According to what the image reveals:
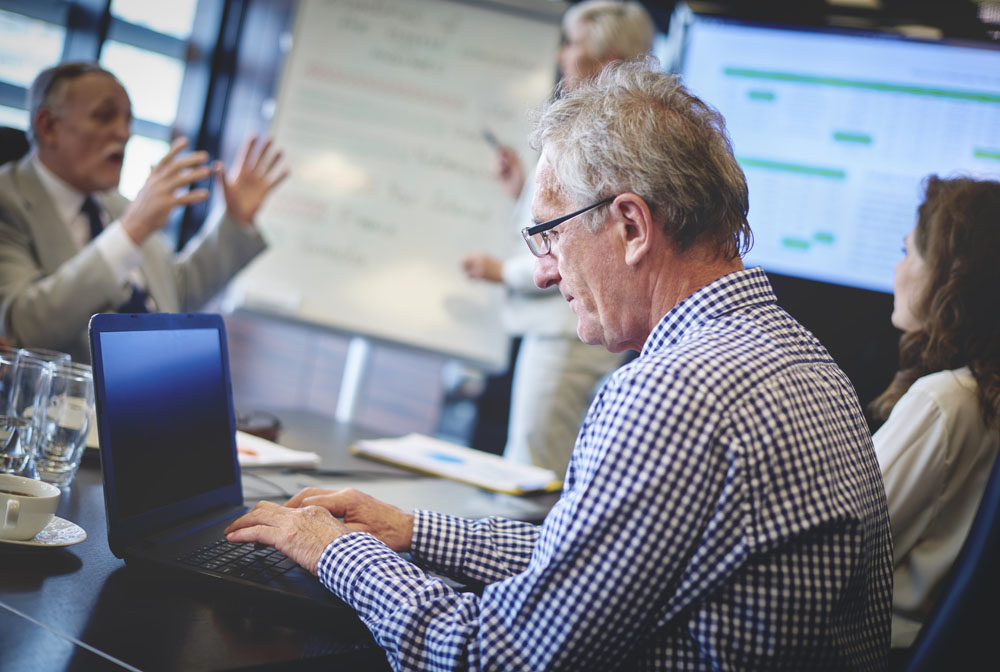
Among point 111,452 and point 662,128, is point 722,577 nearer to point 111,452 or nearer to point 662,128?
point 662,128

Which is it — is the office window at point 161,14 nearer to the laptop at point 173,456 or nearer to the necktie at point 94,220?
the necktie at point 94,220

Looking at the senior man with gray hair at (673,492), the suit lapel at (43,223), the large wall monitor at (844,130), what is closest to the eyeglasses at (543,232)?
the senior man with gray hair at (673,492)

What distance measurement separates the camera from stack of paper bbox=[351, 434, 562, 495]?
1.59 meters

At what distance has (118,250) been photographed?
6.32 ft

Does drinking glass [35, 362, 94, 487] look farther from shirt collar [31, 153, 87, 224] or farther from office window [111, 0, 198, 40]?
office window [111, 0, 198, 40]

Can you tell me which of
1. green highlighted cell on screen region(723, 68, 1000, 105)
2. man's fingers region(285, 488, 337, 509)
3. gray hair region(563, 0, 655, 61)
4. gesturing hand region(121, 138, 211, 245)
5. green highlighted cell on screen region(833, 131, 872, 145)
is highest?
gray hair region(563, 0, 655, 61)

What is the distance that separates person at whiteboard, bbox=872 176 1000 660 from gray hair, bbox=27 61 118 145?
6.40 ft

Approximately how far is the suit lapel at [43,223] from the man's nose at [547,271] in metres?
1.43

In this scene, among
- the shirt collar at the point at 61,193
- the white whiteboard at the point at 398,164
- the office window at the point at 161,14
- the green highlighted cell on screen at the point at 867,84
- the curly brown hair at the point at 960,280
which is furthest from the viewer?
the office window at the point at 161,14

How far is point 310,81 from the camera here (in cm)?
310

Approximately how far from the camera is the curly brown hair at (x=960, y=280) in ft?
4.59

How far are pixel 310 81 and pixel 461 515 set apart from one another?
2230 mm

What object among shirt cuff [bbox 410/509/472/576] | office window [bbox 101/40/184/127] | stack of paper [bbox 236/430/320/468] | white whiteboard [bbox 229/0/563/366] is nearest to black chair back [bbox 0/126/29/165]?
white whiteboard [bbox 229/0/563/366]

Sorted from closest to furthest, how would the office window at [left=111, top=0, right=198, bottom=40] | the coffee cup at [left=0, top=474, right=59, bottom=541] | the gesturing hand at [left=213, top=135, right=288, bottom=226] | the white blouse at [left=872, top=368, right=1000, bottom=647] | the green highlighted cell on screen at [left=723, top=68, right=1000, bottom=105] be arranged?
the coffee cup at [left=0, top=474, right=59, bottom=541]
the white blouse at [left=872, top=368, right=1000, bottom=647]
the green highlighted cell on screen at [left=723, top=68, right=1000, bottom=105]
the gesturing hand at [left=213, top=135, right=288, bottom=226]
the office window at [left=111, top=0, right=198, bottom=40]
